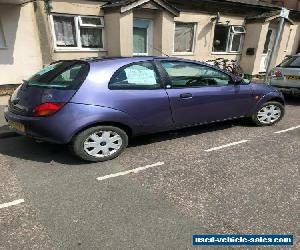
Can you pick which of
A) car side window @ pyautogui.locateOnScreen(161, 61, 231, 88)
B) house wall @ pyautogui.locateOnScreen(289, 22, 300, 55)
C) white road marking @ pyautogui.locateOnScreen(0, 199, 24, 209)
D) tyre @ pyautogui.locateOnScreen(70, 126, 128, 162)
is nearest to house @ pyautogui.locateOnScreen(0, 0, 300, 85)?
house wall @ pyautogui.locateOnScreen(289, 22, 300, 55)

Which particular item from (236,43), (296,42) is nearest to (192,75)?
(236,43)

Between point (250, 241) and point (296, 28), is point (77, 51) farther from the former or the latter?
point (296, 28)

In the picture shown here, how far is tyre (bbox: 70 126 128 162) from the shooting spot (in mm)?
3697

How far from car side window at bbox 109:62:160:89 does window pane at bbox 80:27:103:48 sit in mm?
5990

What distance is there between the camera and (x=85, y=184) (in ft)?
11.0

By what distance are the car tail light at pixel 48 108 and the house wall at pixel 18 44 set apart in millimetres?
5502

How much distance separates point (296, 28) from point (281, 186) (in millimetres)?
14842

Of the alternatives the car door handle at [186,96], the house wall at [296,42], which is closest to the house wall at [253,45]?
the house wall at [296,42]

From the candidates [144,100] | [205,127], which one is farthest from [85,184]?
[205,127]

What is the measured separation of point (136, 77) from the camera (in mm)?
3980

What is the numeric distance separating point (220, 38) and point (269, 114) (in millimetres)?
8166

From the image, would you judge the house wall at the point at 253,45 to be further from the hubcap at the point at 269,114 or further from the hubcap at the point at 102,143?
the hubcap at the point at 102,143

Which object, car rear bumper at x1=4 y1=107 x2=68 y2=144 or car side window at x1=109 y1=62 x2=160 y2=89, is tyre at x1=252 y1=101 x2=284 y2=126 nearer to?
car side window at x1=109 y1=62 x2=160 y2=89

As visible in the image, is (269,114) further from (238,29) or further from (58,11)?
(238,29)
